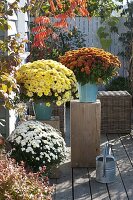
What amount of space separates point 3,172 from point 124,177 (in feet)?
6.49

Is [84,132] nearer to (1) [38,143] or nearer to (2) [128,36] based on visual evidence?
(1) [38,143]

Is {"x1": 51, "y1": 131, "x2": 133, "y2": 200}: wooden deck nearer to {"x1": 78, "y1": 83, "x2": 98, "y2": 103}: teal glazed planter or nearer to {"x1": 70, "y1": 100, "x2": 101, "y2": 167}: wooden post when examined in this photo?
{"x1": 70, "y1": 100, "x2": 101, "y2": 167}: wooden post

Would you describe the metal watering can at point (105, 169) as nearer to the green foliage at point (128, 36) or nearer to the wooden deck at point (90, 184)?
the wooden deck at point (90, 184)

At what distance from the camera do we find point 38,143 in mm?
4203

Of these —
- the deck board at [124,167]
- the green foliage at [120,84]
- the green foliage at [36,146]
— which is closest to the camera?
the green foliage at [36,146]

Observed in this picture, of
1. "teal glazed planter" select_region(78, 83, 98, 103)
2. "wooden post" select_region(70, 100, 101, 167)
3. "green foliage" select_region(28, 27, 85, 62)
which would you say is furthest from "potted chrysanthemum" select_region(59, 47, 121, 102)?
"green foliage" select_region(28, 27, 85, 62)

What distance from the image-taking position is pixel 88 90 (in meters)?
5.00

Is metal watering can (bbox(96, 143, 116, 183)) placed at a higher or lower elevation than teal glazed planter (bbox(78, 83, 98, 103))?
lower

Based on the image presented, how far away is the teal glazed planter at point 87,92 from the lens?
196 inches

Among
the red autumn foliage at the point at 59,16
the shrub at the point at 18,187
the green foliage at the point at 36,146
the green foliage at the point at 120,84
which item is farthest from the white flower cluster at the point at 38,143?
the green foliage at the point at 120,84

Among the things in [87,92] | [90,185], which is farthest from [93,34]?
[90,185]

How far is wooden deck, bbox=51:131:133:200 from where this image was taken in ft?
13.8

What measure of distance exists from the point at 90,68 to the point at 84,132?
0.72 metres

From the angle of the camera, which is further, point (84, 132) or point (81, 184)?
point (84, 132)
